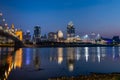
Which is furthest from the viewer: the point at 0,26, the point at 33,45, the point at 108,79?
the point at 33,45

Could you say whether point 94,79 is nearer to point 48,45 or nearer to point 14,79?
point 14,79

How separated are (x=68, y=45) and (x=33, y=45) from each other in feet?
105

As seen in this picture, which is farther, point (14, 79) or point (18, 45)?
point (18, 45)

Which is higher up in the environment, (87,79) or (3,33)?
(3,33)

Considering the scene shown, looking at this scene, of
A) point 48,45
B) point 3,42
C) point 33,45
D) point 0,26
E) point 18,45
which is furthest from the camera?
point 48,45

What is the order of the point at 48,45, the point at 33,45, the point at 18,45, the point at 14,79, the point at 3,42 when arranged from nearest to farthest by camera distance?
the point at 14,79, the point at 18,45, the point at 3,42, the point at 33,45, the point at 48,45

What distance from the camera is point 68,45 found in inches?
6496

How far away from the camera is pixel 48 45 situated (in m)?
156

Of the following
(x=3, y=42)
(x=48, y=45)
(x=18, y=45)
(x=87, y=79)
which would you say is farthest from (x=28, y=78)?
(x=48, y=45)

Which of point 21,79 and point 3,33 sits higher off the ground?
point 3,33

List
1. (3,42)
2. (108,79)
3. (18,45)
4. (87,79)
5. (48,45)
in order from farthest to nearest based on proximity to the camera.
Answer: (48,45)
(3,42)
(18,45)
(87,79)
(108,79)

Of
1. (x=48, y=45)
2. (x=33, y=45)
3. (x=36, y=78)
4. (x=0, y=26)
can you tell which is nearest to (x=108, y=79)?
(x=36, y=78)

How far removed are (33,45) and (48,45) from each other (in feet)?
56.5

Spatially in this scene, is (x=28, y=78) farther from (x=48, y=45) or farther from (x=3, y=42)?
(x=48, y=45)
